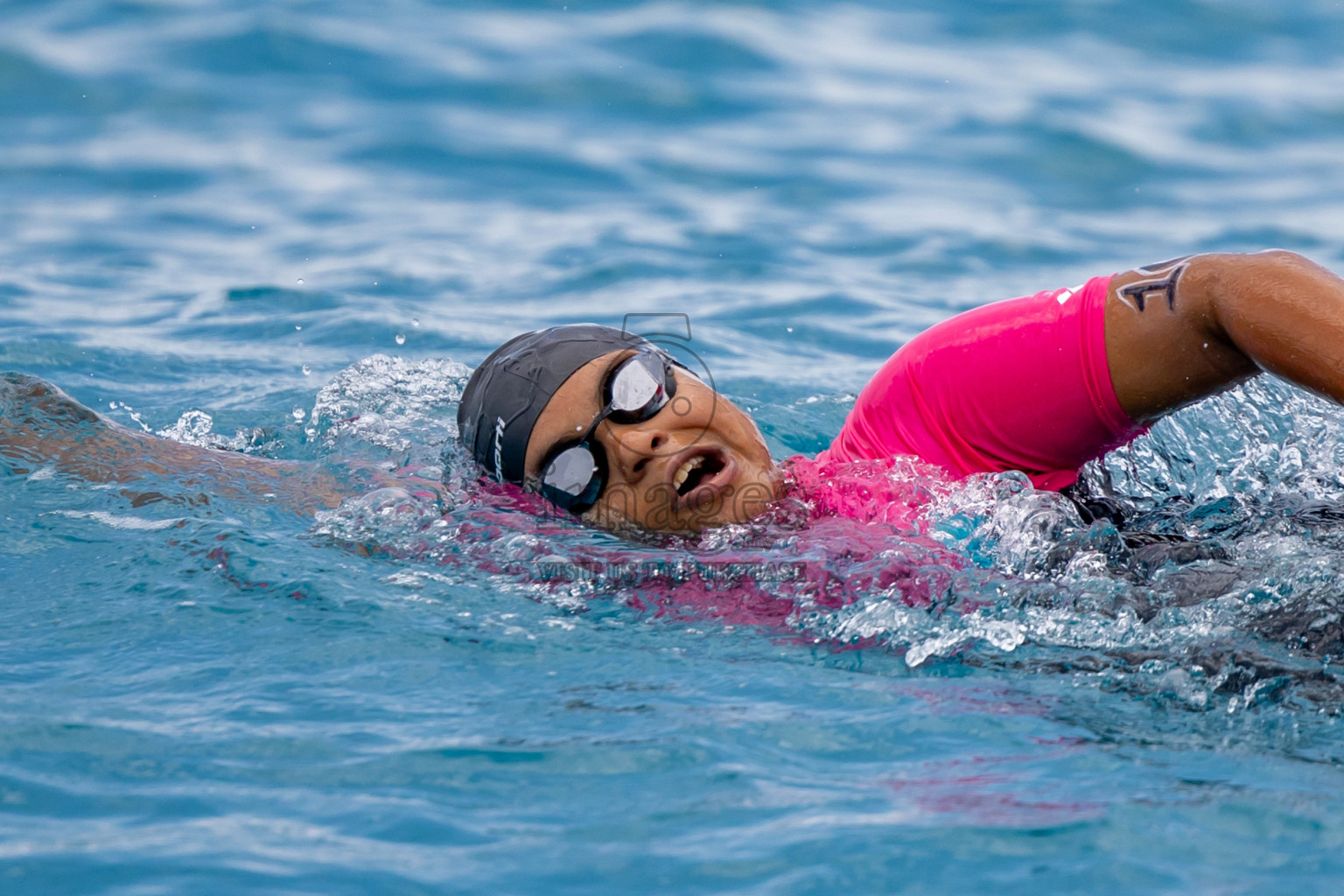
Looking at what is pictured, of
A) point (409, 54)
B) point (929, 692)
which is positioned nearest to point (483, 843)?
point (929, 692)

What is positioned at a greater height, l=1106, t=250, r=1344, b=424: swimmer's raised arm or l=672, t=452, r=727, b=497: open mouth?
l=1106, t=250, r=1344, b=424: swimmer's raised arm

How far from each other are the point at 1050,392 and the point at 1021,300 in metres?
0.28

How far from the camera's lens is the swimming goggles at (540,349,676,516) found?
3.57 m

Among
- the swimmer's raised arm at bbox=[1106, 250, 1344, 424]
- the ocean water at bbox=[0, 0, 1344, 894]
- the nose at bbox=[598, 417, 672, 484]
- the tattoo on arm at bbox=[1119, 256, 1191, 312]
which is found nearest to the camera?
the ocean water at bbox=[0, 0, 1344, 894]

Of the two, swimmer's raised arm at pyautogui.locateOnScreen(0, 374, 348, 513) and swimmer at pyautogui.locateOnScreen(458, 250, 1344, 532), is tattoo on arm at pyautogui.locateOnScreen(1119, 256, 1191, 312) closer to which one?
swimmer at pyautogui.locateOnScreen(458, 250, 1344, 532)

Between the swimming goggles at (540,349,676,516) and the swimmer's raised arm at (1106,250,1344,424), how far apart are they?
1.19 meters

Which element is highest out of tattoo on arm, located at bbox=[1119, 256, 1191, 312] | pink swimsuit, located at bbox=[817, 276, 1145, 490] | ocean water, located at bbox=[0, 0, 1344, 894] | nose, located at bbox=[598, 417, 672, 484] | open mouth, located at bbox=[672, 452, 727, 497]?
tattoo on arm, located at bbox=[1119, 256, 1191, 312]

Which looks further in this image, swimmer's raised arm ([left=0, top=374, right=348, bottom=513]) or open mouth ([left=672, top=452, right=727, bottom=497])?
swimmer's raised arm ([left=0, top=374, right=348, bottom=513])

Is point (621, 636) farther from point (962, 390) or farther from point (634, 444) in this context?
point (962, 390)

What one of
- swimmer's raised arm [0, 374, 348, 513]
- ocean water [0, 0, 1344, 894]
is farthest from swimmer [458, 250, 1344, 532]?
swimmer's raised arm [0, 374, 348, 513]

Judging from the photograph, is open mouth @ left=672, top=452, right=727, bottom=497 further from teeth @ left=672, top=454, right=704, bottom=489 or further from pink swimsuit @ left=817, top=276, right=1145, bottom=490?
pink swimsuit @ left=817, top=276, right=1145, bottom=490

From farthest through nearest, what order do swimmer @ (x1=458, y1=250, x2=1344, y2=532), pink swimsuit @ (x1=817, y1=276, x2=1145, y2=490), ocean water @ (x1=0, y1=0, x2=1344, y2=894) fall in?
pink swimsuit @ (x1=817, y1=276, x2=1145, y2=490) → swimmer @ (x1=458, y1=250, x2=1344, y2=532) → ocean water @ (x1=0, y1=0, x2=1344, y2=894)

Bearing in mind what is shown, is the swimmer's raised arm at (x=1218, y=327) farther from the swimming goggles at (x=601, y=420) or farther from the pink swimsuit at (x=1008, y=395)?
the swimming goggles at (x=601, y=420)

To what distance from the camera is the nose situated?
3527 mm
